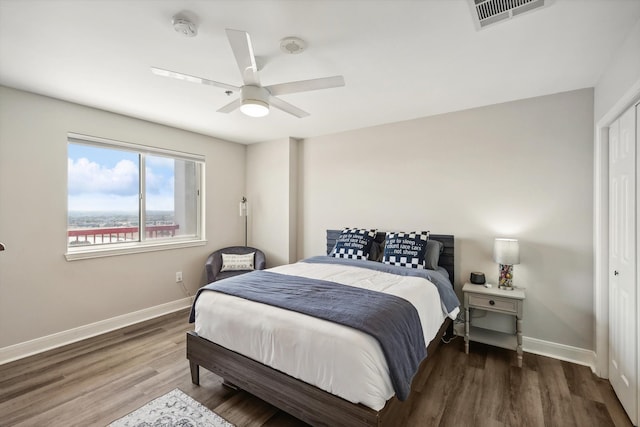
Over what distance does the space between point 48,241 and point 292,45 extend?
302cm

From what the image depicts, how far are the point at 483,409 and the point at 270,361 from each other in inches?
60.1

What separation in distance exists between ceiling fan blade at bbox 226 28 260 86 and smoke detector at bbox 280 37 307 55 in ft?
0.93

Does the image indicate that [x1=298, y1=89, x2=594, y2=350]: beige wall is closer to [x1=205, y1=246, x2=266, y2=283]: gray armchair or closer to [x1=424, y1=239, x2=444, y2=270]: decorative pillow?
[x1=424, y1=239, x2=444, y2=270]: decorative pillow

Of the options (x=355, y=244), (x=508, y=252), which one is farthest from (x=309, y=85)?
(x=508, y=252)

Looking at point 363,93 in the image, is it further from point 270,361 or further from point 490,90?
point 270,361

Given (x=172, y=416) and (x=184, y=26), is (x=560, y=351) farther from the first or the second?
(x=184, y=26)

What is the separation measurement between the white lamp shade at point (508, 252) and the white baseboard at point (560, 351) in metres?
0.85

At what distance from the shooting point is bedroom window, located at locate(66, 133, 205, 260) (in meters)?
3.14

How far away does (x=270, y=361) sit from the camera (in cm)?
176

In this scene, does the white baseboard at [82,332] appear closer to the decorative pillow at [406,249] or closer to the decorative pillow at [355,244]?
the decorative pillow at [355,244]

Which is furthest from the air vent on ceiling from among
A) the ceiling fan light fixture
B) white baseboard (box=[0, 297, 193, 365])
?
white baseboard (box=[0, 297, 193, 365])

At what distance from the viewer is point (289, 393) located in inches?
66.2

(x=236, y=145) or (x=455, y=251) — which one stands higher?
(x=236, y=145)

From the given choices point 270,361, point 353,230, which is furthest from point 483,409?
point 353,230
